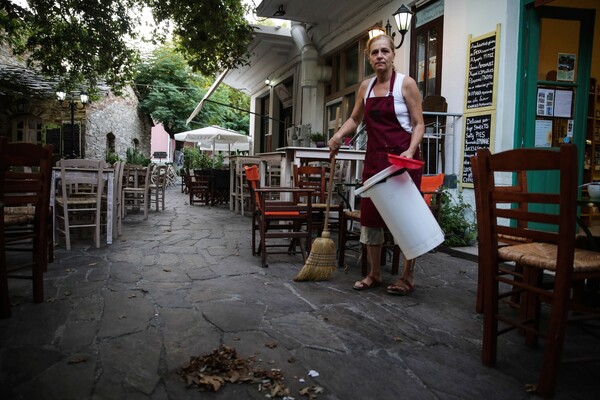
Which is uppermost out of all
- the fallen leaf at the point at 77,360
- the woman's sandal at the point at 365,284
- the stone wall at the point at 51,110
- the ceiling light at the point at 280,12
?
the ceiling light at the point at 280,12

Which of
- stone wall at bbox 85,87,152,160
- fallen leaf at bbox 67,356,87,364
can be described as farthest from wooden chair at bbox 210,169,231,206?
fallen leaf at bbox 67,356,87,364

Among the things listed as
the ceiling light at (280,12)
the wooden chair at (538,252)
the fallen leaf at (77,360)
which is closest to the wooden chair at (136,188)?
the ceiling light at (280,12)

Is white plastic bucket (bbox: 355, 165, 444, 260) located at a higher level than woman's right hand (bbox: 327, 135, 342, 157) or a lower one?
lower

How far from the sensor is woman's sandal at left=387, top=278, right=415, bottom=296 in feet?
10.5

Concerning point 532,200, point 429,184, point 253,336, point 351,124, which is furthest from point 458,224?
point 253,336

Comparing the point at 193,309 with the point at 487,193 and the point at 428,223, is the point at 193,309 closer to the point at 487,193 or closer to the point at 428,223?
the point at 428,223

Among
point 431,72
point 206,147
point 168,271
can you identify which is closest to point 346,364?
point 168,271

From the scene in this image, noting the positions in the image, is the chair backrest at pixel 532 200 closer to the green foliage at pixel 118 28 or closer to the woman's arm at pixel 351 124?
the woman's arm at pixel 351 124

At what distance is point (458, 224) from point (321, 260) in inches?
101

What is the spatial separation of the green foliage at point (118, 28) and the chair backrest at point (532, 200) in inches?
240

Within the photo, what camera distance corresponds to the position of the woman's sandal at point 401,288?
3199 mm

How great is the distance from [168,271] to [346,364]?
230 centimetres

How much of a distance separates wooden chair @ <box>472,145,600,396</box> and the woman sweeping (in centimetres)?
102

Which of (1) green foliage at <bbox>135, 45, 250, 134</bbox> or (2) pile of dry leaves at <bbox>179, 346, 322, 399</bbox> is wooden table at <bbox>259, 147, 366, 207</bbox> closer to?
(2) pile of dry leaves at <bbox>179, 346, 322, 399</bbox>
